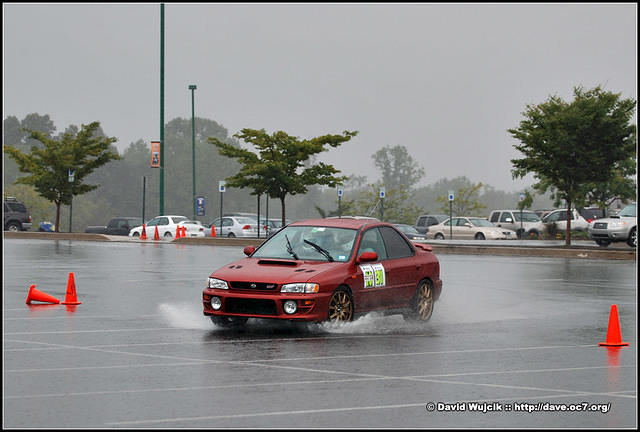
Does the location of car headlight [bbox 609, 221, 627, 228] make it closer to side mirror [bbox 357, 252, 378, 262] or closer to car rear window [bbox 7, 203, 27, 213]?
side mirror [bbox 357, 252, 378, 262]

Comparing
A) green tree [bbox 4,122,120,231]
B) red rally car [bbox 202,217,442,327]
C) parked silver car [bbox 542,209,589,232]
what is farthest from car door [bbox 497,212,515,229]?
red rally car [bbox 202,217,442,327]

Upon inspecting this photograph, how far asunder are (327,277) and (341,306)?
0.49 m

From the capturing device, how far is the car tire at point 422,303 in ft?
43.4

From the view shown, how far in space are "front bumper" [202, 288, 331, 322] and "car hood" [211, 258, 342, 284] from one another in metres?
0.19

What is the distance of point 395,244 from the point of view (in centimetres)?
1344

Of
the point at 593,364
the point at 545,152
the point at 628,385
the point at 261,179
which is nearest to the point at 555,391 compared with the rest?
the point at 628,385

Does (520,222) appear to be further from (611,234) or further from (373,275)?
(373,275)

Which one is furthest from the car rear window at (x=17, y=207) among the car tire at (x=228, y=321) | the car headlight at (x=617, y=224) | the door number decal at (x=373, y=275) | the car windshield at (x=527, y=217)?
the door number decal at (x=373, y=275)

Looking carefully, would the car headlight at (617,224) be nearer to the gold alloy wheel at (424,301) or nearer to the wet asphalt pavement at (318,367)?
the wet asphalt pavement at (318,367)

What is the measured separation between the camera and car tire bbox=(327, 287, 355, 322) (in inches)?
462

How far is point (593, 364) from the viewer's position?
380 inches

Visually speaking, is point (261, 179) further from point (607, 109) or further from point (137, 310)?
point (137, 310)

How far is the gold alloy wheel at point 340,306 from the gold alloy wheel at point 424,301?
1550 millimetres

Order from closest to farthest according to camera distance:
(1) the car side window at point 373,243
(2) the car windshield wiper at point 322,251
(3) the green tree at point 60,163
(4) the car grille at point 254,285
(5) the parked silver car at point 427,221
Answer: (4) the car grille at point 254,285
(2) the car windshield wiper at point 322,251
(1) the car side window at point 373,243
(3) the green tree at point 60,163
(5) the parked silver car at point 427,221
